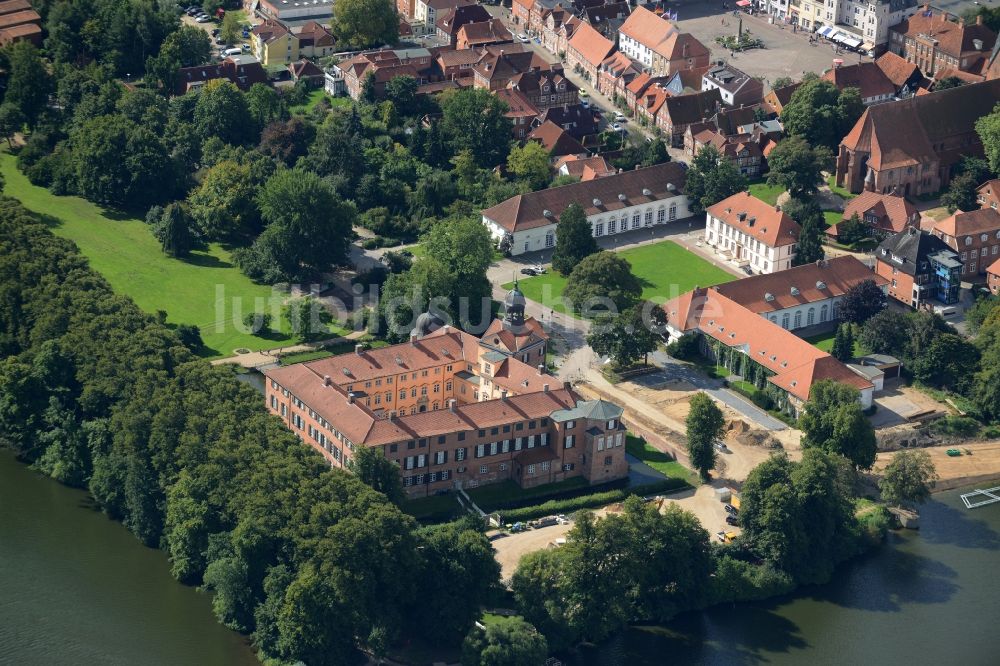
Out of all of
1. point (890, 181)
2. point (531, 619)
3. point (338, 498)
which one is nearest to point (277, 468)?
point (338, 498)

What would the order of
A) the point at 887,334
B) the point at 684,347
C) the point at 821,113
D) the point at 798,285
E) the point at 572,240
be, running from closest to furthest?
the point at 887,334 < the point at 684,347 < the point at 798,285 < the point at 572,240 < the point at 821,113

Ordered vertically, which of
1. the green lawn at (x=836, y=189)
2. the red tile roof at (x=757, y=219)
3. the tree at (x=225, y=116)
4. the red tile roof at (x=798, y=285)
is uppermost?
the tree at (x=225, y=116)

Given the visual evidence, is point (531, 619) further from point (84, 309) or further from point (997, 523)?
point (84, 309)

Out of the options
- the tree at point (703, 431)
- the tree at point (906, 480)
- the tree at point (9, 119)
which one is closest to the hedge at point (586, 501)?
the tree at point (703, 431)

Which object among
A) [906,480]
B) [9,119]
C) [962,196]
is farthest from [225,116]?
[906,480]

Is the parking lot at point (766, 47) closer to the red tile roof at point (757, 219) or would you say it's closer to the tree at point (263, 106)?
the red tile roof at point (757, 219)

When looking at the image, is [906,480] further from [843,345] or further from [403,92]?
[403,92]

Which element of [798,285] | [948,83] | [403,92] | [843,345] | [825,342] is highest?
[948,83]
